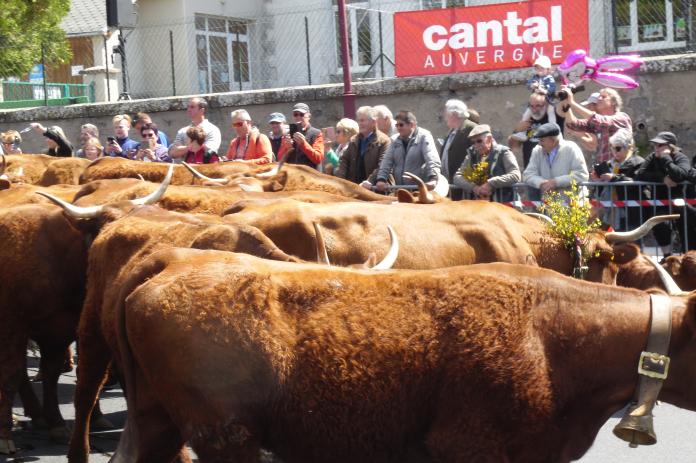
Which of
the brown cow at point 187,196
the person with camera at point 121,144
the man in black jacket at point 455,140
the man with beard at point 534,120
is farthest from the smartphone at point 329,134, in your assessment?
the brown cow at point 187,196

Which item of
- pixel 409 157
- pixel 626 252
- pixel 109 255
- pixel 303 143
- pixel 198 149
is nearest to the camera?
pixel 109 255

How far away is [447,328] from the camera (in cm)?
436

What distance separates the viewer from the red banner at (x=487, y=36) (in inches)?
555

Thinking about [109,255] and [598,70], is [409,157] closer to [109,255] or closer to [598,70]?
[598,70]

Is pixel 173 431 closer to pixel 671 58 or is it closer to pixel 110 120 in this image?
pixel 671 58

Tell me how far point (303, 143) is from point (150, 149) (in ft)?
7.57

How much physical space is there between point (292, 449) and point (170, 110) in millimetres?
12815

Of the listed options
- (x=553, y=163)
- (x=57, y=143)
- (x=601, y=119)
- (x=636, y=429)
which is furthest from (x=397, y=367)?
(x=57, y=143)

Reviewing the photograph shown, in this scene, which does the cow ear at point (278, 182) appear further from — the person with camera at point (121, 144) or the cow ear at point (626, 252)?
the person with camera at point (121, 144)

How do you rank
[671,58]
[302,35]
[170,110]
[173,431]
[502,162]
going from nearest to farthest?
[173,431]
[502,162]
[671,58]
[170,110]
[302,35]

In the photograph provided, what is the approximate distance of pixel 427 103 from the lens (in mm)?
14656

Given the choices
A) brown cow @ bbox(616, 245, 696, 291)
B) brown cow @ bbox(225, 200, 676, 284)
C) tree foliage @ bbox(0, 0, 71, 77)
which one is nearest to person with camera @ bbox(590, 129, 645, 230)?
brown cow @ bbox(616, 245, 696, 291)

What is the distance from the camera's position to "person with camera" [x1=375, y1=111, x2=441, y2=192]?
10758mm

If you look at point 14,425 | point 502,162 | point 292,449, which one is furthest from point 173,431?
point 502,162
